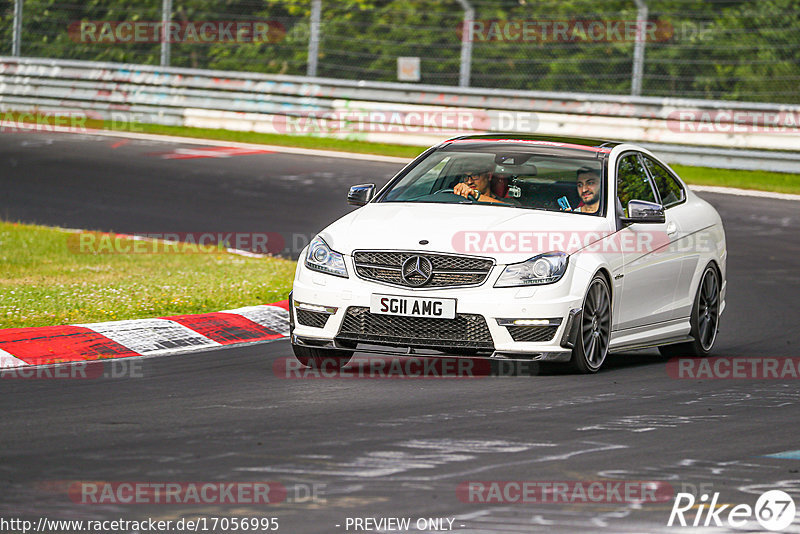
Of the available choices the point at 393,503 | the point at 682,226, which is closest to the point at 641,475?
the point at 393,503

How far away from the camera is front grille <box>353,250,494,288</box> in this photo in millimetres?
8648

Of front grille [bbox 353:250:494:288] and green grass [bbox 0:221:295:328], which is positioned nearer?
front grille [bbox 353:250:494:288]

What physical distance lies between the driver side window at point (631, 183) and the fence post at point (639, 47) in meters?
12.6

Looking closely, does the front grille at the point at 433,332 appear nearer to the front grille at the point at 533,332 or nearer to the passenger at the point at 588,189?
the front grille at the point at 533,332

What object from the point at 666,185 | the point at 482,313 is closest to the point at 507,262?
the point at 482,313

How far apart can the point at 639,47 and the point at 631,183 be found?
1317 centimetres

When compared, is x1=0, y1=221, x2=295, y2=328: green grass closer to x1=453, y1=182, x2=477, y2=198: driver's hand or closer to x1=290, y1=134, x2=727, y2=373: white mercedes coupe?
x1=290, y1=134, x2=727, y2=373: white mercedes coupe

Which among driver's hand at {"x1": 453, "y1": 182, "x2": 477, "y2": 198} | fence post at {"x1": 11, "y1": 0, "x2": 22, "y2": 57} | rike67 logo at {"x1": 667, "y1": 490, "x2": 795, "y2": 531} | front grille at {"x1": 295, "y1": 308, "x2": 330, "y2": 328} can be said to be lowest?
rike67 logo at {"x1": 667, "y1": 490, "x2": 795, "y2": 531}

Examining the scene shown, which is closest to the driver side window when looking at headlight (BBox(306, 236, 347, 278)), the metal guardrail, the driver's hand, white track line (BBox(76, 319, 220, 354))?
the driver's hand

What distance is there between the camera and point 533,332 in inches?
341

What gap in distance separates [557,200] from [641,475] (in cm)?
366

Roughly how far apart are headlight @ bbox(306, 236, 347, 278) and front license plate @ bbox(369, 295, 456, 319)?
1.19 feet

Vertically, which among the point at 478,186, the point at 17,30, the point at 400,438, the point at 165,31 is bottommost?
the point at 400,438

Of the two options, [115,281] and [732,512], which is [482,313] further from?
[115,281]
